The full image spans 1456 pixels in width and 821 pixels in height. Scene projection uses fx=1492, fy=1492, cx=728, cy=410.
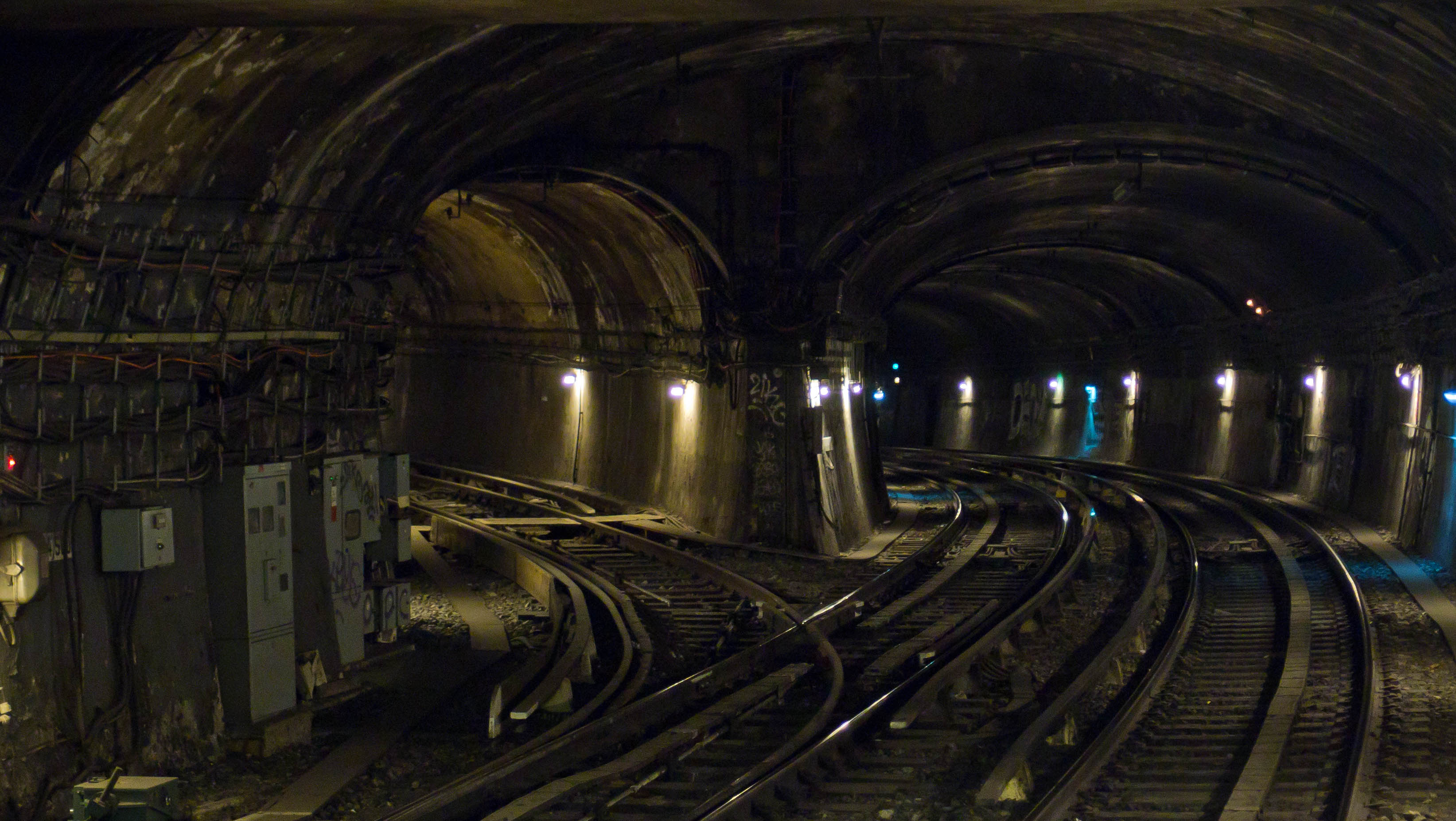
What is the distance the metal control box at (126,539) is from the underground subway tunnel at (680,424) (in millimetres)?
19

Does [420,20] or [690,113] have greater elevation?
[690,113]

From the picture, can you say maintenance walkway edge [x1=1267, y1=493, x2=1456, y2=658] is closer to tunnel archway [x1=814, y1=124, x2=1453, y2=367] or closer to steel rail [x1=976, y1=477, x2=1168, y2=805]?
steel rail [x1=976, y1=477, x2=1168, y2=805]

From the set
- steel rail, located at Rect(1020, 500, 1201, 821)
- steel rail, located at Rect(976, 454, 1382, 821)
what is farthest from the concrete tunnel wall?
steel rail, located at Rect(976, 454, 1382, 821)

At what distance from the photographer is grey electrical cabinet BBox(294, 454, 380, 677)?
422 inches

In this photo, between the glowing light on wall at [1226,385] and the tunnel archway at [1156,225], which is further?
the glowing light on wall at [1226,385]

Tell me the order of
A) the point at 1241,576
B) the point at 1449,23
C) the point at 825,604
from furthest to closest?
the point at 1241,576, the point at 825,604, the point at 1449,23

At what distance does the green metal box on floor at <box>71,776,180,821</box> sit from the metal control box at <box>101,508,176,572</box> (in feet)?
5.37

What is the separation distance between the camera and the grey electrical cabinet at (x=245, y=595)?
9672 mm

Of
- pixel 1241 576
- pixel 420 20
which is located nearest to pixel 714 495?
pixel 1241 576

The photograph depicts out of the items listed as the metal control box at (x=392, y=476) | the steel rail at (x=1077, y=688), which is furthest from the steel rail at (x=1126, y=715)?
the metal control box at (x=392, y=476)

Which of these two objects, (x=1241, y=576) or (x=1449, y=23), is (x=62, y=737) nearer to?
(x=1449, y=23)

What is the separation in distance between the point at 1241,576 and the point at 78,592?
43.4 feet

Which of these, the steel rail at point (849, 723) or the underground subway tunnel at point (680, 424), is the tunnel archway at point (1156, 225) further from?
the steel rail at point (849, 723)

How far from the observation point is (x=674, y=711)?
32.8ft
